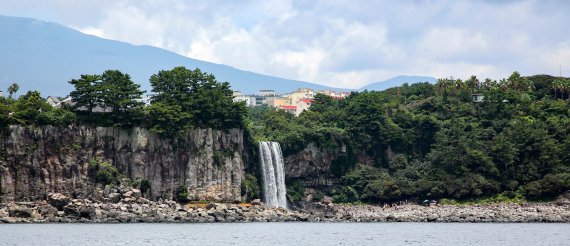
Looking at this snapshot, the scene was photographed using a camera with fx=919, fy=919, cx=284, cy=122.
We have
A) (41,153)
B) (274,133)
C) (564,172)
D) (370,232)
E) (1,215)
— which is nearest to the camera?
(370,232)

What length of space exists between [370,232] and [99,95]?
3201cm

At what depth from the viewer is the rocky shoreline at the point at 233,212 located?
265 ft

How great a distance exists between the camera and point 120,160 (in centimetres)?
9025

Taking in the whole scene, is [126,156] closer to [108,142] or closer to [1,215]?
[108,142]

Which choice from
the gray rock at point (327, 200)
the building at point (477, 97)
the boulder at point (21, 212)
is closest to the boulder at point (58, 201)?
the boulder at point (21, 212)

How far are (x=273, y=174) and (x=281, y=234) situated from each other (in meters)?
32.6

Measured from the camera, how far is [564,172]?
97812 mm

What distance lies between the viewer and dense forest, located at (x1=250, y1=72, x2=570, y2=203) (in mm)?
100438

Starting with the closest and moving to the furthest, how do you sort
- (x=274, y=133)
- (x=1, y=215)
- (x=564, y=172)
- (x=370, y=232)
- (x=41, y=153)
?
(x=370, y=232)
(x=1, y=215)
(x=41, y=153)
(x=564, y=172)
(x=274, y=133)

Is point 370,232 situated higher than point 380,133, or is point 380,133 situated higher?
point 380,133

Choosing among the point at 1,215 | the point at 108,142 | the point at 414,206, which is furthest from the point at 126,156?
the point at 414,206

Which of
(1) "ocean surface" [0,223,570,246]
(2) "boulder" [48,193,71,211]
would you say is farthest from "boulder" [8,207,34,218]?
(1) "ocean surface" [0,223,570,246]

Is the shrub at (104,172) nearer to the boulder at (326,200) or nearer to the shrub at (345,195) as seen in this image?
the boulder at (326,200)

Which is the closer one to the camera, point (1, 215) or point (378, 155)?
point (1, 215)
